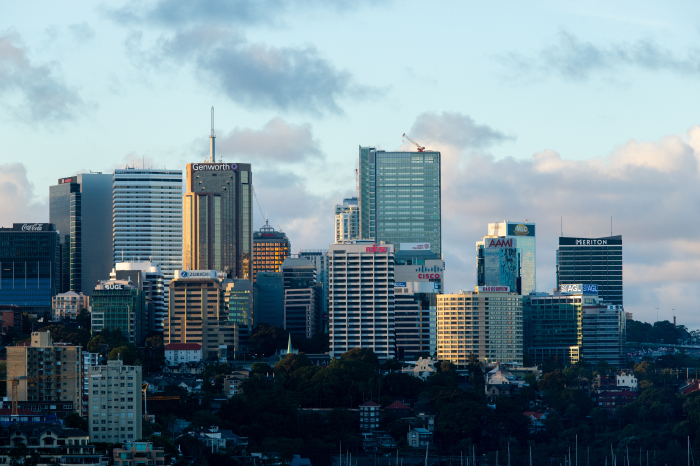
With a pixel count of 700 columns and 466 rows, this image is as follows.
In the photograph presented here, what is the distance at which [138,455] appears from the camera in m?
170

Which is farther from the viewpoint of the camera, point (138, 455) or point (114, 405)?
point (114, 405)

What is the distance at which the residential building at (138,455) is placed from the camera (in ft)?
554

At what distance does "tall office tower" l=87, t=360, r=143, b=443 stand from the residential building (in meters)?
12.4

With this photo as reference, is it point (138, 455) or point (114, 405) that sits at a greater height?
point (114, 405)

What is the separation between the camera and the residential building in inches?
6649

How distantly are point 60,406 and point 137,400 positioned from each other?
39.2 ft

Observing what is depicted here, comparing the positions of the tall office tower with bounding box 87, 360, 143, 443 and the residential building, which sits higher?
the tall office tower with bounding box 87, 360, 143, 443

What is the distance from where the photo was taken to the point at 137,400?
626 ft

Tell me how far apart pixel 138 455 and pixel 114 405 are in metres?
20.3

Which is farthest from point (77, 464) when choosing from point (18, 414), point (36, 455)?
point (18, 414)

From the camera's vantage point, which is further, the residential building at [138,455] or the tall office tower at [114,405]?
the tall office tower at [114,405]

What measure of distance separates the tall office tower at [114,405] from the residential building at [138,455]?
40.8 feet

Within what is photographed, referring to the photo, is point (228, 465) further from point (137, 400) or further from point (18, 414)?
point (18, 414)

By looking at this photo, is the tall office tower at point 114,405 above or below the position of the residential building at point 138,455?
above
